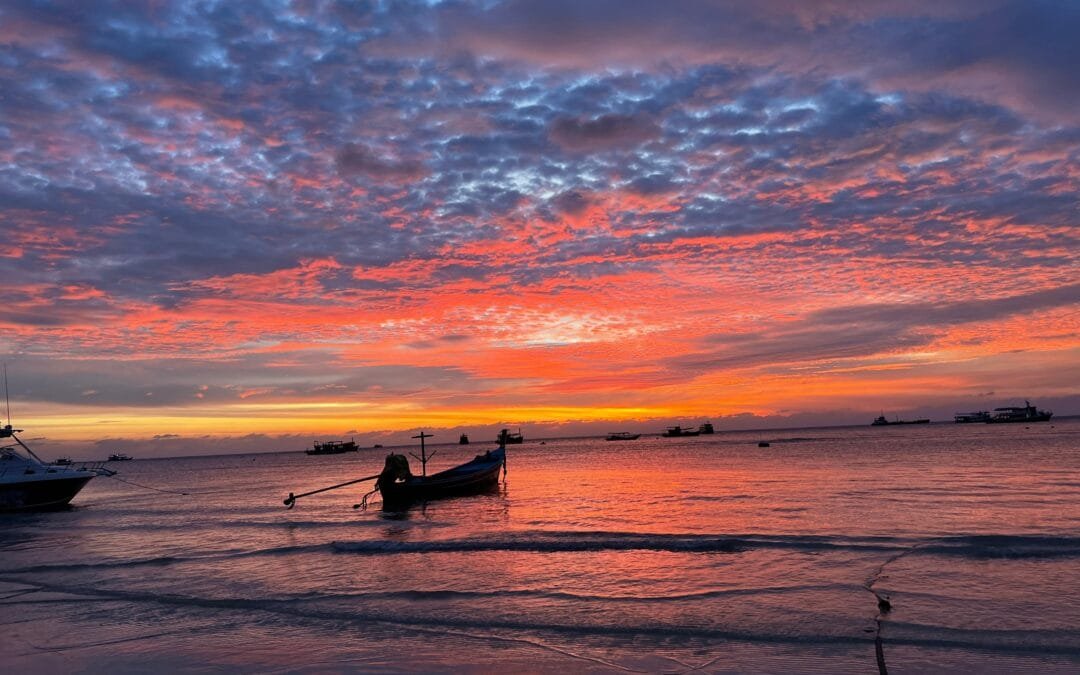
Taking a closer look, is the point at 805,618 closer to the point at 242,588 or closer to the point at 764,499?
the point at 242,588

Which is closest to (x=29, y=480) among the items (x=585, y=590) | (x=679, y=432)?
(x=585, y=590)

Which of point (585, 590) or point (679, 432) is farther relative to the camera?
point (679, 432)

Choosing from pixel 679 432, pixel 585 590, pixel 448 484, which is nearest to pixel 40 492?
pixel 448 484

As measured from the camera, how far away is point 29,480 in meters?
41.6

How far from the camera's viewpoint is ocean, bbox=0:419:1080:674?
36.0ft

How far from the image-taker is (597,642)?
38.1ft

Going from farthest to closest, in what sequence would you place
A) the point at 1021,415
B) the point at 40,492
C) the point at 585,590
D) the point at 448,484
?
the point at 1021,415
the point at 40,492
the point at 448,484
the point at 585,590

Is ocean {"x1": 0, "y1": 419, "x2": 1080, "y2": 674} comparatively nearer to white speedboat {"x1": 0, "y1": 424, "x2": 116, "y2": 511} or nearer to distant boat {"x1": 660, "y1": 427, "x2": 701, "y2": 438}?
white speedboat {"x1": 0, "y1": 424, "x2": 116, "y2": 511}

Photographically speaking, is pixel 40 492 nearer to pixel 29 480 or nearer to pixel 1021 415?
pixel 29 480

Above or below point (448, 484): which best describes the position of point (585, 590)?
below

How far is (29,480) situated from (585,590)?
40.4 metres

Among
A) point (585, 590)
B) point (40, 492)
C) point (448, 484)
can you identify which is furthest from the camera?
point (40, 492)

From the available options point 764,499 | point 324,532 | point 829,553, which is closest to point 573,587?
point 829,553

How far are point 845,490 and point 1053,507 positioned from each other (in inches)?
410
